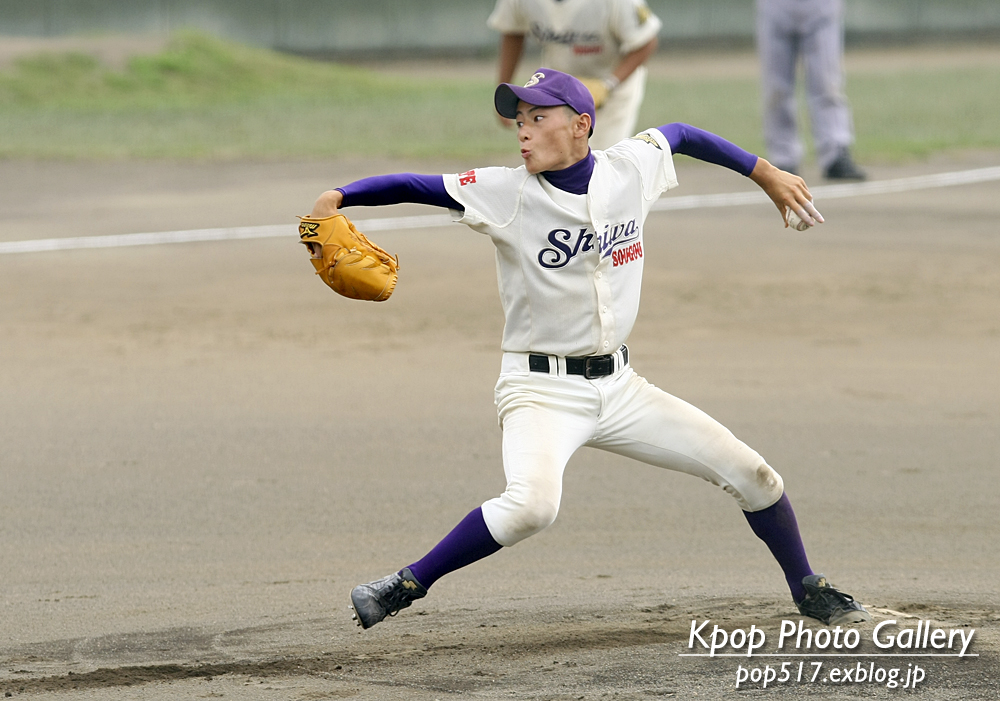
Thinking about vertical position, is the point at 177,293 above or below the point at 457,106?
below

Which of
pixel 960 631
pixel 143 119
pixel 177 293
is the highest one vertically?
pixel 143 119

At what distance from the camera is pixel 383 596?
392 centimetres

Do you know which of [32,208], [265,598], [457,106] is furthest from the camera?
[457,106]

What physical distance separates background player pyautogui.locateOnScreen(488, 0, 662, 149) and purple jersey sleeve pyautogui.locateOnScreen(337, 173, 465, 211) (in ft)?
16.2

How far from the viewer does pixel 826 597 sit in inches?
164

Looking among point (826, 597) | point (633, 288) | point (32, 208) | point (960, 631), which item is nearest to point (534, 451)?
point (633, 288)

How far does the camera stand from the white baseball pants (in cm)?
397

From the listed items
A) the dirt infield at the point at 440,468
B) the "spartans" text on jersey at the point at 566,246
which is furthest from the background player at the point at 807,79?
the "spartans" text on jersey at the point at 566,246

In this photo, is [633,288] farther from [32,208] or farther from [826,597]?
[32,208]

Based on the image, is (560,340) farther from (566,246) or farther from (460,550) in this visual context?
(460,550)

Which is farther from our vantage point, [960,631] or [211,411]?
[211,411]

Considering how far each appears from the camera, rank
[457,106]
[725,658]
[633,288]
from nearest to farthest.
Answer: [725,658]
[633,288]
[457,106]

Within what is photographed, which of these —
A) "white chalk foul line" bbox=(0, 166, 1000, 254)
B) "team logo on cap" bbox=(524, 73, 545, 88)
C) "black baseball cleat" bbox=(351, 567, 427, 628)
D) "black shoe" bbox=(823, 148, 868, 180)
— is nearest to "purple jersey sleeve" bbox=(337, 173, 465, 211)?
"team logo on cap" bbox=(524, 73, 545, 88)

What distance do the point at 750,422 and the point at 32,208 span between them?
753cm
